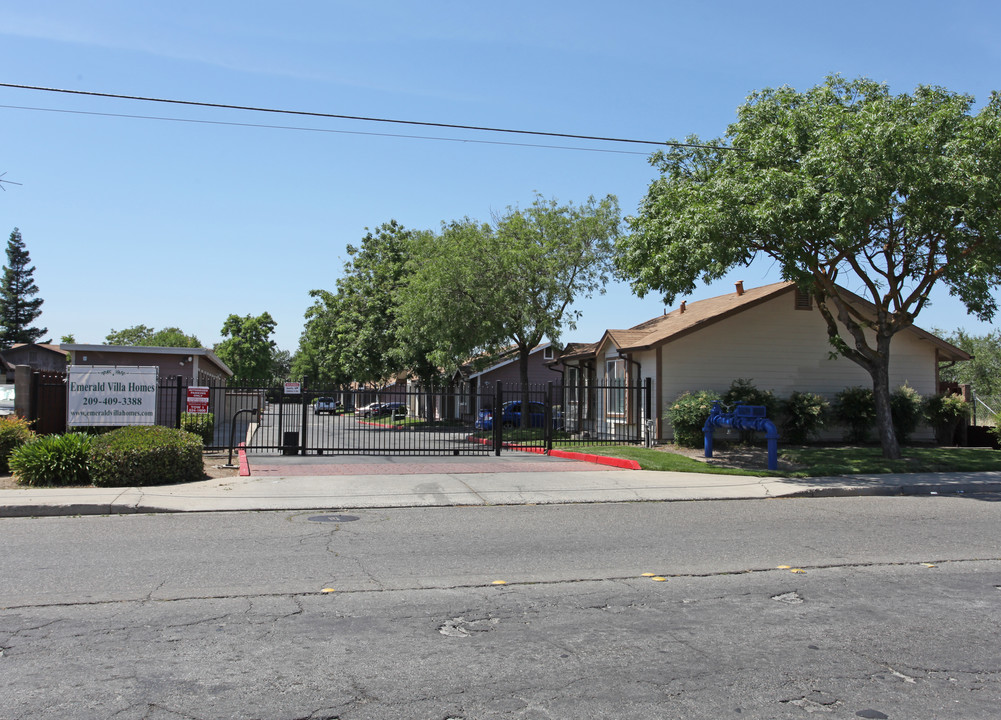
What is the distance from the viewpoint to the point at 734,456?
1905 cm

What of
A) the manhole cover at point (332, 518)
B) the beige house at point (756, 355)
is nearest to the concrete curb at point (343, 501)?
the manhole cover at point (332, 518)

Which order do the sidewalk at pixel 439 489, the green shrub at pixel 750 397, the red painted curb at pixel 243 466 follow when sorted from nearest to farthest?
the sidewalk at pixel 439 489
the red painted curb at pixel 243 466
the green shrub at pixel 750 397

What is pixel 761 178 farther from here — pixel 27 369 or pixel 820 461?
pixel 27 369

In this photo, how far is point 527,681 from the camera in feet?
15.1

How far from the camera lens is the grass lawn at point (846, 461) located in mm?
16016

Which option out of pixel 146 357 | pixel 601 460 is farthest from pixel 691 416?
pixel 146 357

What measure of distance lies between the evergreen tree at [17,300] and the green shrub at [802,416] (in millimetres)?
71514

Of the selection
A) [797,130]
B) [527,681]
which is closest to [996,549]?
[527,681]

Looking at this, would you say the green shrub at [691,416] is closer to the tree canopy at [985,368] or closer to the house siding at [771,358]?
the house siding at [771,358]

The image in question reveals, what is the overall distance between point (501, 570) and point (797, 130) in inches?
491

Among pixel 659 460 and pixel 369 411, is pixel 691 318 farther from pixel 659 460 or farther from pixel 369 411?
pixel 369 411

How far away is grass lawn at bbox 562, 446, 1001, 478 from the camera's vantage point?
52.5ft

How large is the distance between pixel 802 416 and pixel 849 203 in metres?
8.94

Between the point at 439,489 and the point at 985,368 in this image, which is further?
the point at 985,368
